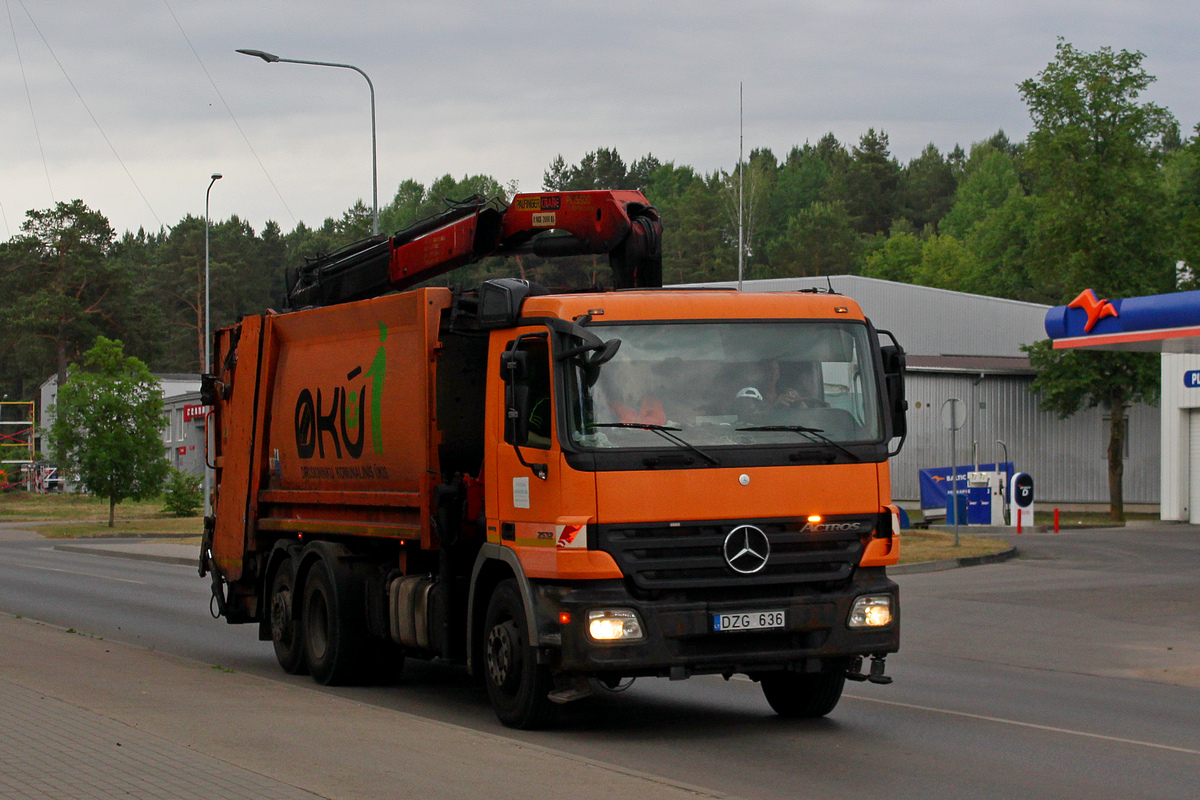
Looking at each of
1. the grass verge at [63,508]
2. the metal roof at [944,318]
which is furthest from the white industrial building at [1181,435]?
the grass verge at [63,508]

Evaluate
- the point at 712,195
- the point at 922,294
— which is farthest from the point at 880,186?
the point at 922,294

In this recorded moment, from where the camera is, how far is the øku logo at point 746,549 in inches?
350

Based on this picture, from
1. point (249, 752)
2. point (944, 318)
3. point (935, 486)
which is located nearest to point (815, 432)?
point (249, 752)

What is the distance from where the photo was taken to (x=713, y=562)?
8891mm

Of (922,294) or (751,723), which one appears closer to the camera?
(751,723)

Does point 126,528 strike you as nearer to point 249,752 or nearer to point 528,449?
point 528,449

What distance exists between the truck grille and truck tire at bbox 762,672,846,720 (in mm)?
1128

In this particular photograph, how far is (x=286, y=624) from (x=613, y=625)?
204 inches

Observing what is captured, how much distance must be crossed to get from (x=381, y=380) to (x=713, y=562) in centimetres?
361

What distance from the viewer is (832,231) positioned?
362 feet

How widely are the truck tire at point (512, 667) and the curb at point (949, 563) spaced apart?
15.7 meters

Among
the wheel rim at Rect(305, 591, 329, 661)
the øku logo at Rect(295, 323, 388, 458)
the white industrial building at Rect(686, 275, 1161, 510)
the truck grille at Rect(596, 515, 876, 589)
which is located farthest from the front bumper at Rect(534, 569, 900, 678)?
the white industrial building at Rect(686, 275, 1161, 510)

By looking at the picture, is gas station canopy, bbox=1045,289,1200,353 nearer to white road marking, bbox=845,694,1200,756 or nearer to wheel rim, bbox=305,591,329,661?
white road marking, bbox=845,694,1200,756

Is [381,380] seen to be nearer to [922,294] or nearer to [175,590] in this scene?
[175,590]
